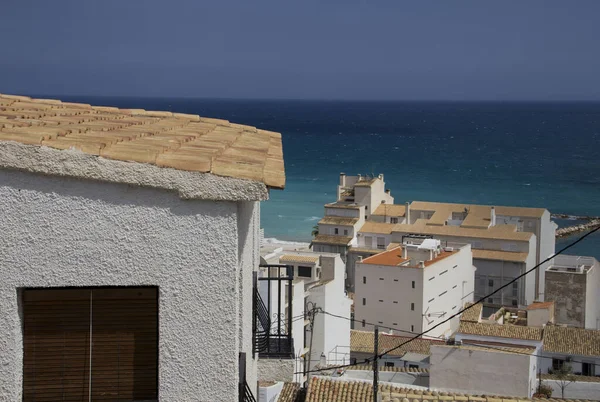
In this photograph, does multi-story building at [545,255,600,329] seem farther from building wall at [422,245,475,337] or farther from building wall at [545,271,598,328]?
building wall at [422,245,475,337]

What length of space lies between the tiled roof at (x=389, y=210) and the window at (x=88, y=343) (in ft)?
157

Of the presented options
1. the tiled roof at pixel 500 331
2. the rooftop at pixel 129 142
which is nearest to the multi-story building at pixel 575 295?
the tiled roof at pixel 500 331

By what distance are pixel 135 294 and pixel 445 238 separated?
143 feet

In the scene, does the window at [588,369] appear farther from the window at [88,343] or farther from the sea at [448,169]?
the sea at [448,169]

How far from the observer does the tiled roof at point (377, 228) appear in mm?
48469

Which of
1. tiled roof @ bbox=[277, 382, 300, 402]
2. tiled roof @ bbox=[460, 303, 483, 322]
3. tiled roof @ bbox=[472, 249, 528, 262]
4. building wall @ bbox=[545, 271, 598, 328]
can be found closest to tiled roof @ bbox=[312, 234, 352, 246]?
tiled roof @ bbox=[472, 249, 528, 262]

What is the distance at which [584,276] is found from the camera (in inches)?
1438

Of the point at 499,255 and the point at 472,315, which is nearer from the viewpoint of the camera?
the point at 472,315

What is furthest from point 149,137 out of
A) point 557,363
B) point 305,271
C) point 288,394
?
point 305,271

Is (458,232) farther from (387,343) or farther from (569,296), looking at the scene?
(387,343)

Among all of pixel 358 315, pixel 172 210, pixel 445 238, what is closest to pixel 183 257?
pixel 172 210

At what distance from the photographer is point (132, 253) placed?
12.9 feet

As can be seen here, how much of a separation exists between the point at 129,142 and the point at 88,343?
1.04m

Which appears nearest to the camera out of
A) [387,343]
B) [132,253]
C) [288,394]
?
[132,253]
